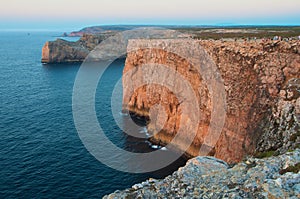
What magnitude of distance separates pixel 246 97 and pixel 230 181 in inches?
871

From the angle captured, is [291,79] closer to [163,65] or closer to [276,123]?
[276,123]

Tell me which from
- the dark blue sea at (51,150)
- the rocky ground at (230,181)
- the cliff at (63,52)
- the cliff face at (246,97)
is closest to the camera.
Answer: the rocky ground at (230,181)

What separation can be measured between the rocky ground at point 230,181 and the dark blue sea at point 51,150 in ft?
70.3

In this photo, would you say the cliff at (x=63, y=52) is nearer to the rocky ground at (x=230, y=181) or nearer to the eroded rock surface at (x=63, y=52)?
the eroded rock surface at (x=63, y=52)

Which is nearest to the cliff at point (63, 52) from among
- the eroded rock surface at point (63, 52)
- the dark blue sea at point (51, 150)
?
the eroded rock surface at point (63, 52)

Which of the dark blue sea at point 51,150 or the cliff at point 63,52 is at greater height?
the cliff at point 63,52

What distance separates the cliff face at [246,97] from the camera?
29.6m

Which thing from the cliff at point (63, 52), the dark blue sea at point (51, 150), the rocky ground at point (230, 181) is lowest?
the dark blue sea at point (51, 150)

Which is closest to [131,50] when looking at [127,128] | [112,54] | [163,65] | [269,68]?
[163,65]

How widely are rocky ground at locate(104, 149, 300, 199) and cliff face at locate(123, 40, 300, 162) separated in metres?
6.90

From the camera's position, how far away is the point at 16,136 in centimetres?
5422

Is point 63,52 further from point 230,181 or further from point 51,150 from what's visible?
point 230,181

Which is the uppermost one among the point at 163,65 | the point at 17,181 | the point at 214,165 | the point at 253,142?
the point at 163,65

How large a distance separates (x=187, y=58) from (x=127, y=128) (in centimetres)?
2266
